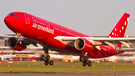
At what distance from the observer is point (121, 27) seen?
144 feet

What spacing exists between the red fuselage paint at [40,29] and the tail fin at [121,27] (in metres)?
9.78

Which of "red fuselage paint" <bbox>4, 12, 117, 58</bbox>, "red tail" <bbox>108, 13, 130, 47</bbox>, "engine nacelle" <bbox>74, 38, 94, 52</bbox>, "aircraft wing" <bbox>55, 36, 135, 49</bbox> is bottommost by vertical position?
"engine nacelle" <bbox>74, 38, 94, 52</bbox>

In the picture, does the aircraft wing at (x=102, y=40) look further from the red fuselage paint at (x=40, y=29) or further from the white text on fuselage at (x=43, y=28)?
the white text on fuselage at (x=43, y=28)

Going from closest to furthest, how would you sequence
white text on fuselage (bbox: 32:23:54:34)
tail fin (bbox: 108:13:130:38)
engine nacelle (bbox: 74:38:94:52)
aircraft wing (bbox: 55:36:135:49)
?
white text on fuselage (bbox: 32:23:54:34) → aircraft wing (bbox: 55:36:135:49) → engine nacelle (bbox: 74:38:94:52) → tail fin (bbox: 108:13:130:38)

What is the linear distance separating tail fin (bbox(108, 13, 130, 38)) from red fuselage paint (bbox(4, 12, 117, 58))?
978 centimetres

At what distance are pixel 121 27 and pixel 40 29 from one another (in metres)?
20.0

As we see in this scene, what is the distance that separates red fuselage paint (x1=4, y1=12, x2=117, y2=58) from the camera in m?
27.6

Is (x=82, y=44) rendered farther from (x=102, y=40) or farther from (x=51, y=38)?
(x=51, y=38)

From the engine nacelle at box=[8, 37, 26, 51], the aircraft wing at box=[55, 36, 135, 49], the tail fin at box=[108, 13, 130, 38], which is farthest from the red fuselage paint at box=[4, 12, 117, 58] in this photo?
the tail fin at box=[108, 13, 130, 38]

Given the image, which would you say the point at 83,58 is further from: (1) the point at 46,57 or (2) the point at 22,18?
(2) the point at 22,18

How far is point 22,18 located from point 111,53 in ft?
65.0

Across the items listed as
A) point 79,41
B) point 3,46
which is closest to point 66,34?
point 79,41

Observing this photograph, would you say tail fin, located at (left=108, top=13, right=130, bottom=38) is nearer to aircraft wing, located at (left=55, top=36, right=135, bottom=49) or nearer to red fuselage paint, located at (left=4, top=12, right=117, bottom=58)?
aircraft wing, located at (left=55, top=36, right=135, bottom=49)

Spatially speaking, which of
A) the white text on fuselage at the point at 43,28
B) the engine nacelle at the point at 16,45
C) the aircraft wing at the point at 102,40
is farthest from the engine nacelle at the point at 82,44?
the engine nacelle at the point at 16,45
